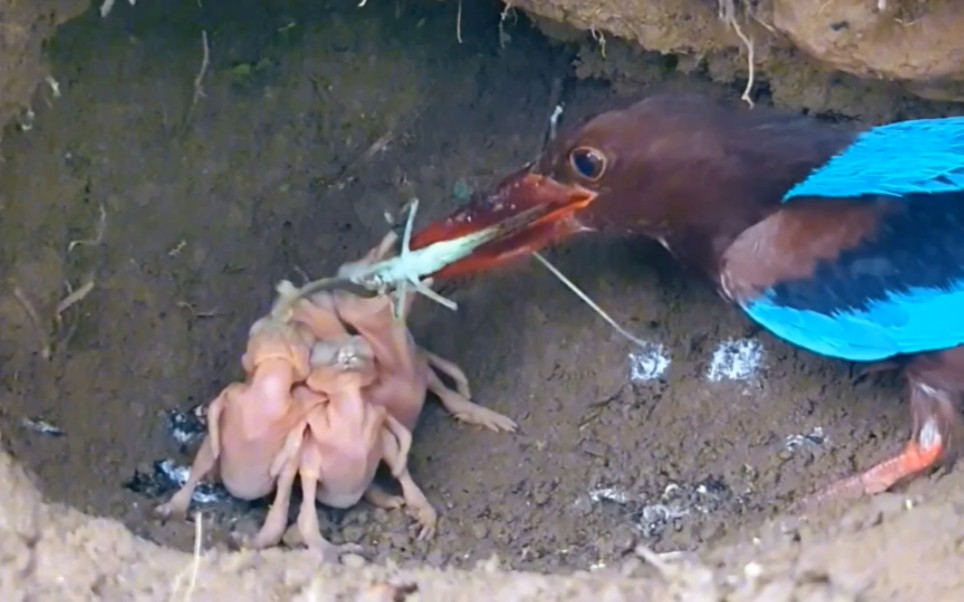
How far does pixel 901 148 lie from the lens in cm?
275

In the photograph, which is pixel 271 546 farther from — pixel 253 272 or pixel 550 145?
pixel 550 145

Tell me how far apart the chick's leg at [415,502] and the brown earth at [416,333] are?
4 cm

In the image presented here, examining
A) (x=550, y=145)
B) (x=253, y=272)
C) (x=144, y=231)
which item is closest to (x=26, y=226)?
(x=144, y=231)

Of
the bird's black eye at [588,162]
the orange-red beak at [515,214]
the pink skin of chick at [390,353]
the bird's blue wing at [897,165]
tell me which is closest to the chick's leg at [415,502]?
the pink skin of chick at [390,353]

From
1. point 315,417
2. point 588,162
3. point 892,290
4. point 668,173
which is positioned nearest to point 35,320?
point 315,417

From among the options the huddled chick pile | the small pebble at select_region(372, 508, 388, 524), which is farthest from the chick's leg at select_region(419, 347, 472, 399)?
the small pebble at select_region(372, 508, 388, 524)

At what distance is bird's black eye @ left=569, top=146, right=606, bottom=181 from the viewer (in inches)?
115

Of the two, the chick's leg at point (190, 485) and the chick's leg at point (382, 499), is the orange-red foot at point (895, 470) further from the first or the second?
the chick's leg at point (190, 485)

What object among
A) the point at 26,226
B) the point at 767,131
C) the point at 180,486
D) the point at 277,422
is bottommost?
the point at 180,486

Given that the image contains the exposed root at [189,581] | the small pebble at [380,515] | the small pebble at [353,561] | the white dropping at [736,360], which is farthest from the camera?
the white dropping at [736,360]

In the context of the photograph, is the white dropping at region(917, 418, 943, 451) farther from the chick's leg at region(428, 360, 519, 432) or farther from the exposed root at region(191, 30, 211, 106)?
the exposed root at region(191, 30, 211, 106)

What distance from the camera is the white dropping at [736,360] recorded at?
328 cm

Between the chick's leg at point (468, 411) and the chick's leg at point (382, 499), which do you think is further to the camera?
the chick's leg at point (468, 411)

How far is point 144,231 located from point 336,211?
1.81 ft
